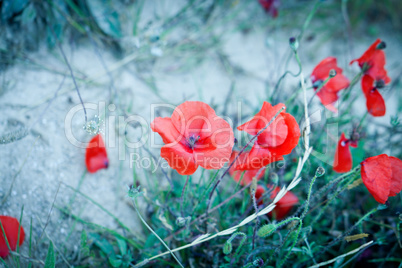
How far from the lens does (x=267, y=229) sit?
0.74 m

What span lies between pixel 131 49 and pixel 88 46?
200mm

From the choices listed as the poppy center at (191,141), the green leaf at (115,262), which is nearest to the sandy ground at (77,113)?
the green leaf at (115,262)

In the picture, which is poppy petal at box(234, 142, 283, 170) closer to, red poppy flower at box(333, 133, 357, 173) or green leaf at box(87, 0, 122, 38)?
red poppy flower at box(333, 133, 357, 173)

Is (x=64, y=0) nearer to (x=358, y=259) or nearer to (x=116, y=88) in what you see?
(x=116, y=88)

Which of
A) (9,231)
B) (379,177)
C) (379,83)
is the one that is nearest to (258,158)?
(379,177)

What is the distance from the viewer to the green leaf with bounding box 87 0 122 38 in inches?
54.2

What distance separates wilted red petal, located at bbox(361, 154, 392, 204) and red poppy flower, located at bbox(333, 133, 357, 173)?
0.32 feet

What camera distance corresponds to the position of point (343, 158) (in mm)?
914

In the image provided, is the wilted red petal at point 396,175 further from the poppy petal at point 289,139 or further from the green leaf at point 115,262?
the green leaf at point 115,262

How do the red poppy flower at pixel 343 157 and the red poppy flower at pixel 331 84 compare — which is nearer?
the red poppy flower at pixel 343 157

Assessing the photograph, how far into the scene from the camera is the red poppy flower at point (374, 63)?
3.28 ft

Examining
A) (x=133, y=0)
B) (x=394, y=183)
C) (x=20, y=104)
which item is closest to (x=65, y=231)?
(x=20, y=104)

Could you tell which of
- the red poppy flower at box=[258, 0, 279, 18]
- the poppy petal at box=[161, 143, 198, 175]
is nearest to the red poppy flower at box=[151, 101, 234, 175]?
the poppy petal at box=[161, 143, 198, 175]

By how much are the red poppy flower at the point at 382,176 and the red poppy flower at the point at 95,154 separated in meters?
0.82
